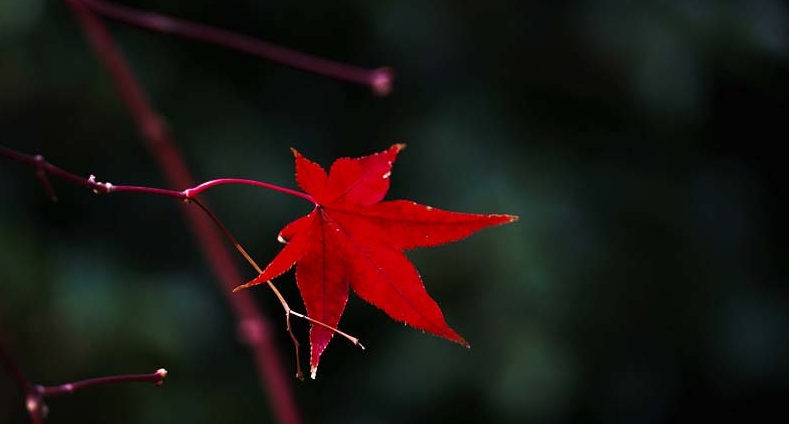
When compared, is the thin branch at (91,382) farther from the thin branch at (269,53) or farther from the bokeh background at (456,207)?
the bokeh background at (456,207)

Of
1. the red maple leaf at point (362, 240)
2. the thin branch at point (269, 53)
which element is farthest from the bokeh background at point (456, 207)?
the red maple leaf at point (362, 240)

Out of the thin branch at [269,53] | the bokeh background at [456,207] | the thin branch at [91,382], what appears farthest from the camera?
the bokeh background at [456,207]

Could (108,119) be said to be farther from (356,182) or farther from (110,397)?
(356,182)

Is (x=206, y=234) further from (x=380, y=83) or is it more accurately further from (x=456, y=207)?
(x=456, y=207)

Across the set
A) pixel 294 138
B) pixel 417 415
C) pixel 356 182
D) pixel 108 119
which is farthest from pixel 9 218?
pixel 356 182

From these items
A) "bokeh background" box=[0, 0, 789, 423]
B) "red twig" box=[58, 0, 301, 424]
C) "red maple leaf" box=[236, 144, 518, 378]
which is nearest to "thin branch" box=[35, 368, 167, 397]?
"red maple leaf" box=[236, 144, 518, 378]

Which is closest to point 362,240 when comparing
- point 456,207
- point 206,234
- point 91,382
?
point 91,382
